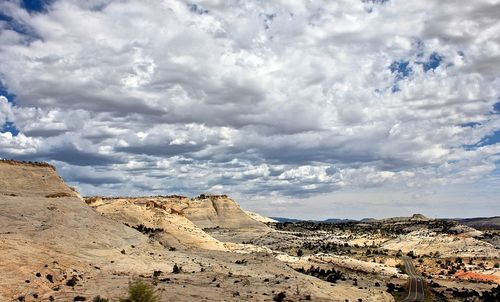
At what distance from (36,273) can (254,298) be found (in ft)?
63.8

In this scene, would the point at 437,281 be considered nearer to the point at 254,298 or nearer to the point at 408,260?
the point at 408,260

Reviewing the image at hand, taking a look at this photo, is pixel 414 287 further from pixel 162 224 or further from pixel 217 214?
pixel 217 214

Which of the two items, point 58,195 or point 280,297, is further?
point 58,195

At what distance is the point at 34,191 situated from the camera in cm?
7175

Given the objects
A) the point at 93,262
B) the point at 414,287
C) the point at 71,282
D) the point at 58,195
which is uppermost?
the point at 58,195

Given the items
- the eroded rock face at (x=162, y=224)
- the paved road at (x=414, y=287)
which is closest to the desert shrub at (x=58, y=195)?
the eroded rock face at (x=162, y=224)

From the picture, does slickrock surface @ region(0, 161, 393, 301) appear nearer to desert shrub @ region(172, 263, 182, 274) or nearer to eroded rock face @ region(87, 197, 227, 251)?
desert shrub @ region(172, 263, 182, 274)

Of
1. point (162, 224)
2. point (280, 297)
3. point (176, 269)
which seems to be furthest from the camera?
point (162, 224)

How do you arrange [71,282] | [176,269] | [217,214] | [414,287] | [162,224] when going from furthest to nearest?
1. [217,214]
2. [162,224]
3. [414,287]
4. [176,269]
5. [71,282]

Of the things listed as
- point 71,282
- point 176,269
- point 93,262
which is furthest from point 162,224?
point 71,282

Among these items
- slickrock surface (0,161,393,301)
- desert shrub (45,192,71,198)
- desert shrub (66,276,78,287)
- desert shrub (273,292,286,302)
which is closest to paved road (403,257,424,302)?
slickrock surface (0,161,393,301)

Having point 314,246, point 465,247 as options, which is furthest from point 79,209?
point 465,247

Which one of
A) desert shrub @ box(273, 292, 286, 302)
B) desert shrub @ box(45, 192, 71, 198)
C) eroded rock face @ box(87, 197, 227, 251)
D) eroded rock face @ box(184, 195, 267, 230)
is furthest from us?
eroded rock face @ box(184, 195, 267, 230)

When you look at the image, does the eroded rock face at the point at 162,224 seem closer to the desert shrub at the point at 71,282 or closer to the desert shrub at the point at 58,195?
the desert shrub at the point at 58,195
